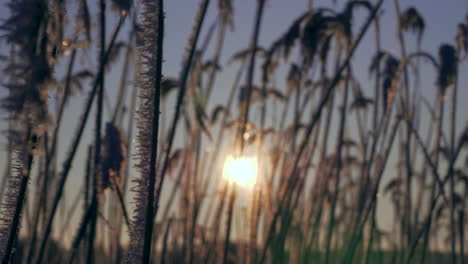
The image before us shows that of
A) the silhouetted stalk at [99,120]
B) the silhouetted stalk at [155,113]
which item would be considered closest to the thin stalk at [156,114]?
the silhouetted stalk at [155,113]

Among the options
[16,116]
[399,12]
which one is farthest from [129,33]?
[16,116]

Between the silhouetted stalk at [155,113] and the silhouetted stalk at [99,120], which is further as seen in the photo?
the silhouetted stalk at [99,120]

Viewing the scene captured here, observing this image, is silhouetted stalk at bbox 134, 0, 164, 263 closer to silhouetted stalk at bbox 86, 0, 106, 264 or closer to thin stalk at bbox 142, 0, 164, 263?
thin stalk at bbox 142, 0, 164, 263

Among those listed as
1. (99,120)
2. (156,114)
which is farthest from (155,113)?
(99,120)

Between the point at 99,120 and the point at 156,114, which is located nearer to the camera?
the point at 156,114

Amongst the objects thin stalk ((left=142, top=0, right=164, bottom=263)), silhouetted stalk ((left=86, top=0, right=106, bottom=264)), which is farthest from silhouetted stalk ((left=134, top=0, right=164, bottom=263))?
silhouetted stalk ((left=86, top=0, right=106, bottom=264))

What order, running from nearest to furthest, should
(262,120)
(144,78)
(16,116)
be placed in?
(16,116) < (144,78) < (262,120)

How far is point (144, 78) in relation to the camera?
0.79 m

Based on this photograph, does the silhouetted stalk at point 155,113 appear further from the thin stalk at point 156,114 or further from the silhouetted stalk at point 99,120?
the silhouetted stalk at point 99,120

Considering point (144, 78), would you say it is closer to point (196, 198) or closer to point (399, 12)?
point (196, 198)

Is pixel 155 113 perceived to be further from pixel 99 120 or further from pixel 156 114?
pixel 99 120

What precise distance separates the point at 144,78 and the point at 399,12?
125 inches

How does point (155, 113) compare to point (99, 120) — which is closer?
point (155, 113)

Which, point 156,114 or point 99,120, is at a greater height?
point 99,120
